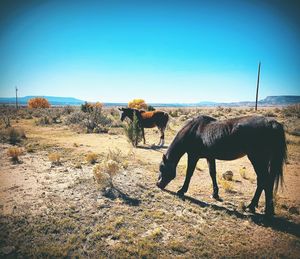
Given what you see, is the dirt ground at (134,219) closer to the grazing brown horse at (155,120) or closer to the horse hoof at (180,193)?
the horse hoof at (180,193)

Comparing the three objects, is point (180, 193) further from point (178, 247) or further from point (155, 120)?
point (155, 120)

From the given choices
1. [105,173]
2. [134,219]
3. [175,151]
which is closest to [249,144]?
[175,151]

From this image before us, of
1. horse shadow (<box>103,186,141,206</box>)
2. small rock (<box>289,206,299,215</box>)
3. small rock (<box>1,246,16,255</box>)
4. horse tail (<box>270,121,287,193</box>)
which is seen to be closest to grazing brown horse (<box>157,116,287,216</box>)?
horse tail (<box>270,121,287,193</box>)

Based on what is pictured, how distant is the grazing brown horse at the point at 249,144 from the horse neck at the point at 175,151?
0.19 m

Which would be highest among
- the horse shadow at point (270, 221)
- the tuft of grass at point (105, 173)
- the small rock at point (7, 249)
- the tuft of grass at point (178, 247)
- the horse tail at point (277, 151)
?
the horse tail at point (277, 151)

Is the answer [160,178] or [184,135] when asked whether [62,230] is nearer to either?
[160,178]

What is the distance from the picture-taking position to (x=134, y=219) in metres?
4.69

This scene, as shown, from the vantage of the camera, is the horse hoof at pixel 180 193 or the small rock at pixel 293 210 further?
the horse hoof at pixel 180 193

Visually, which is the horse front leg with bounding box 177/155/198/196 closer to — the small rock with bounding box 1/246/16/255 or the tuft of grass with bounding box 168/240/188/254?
the tuft of grass with bounding box 168/240/188/254

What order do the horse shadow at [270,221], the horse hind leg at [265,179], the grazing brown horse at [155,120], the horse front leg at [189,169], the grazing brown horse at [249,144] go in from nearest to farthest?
the horse shadow at [270,221], the grazing brown horse at [249,144], the horse hind leg at [265,179], the horse front leg at [189,169], the grazing brown horse at [155,120]

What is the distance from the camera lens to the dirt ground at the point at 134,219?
→ 3.76 m

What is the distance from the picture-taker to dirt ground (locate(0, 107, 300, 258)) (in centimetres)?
376

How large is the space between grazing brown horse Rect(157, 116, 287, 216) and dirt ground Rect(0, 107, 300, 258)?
2.90ft

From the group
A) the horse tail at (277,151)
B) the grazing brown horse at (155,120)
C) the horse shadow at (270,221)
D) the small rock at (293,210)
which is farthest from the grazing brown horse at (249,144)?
the grazing brown horse at (155,120)
